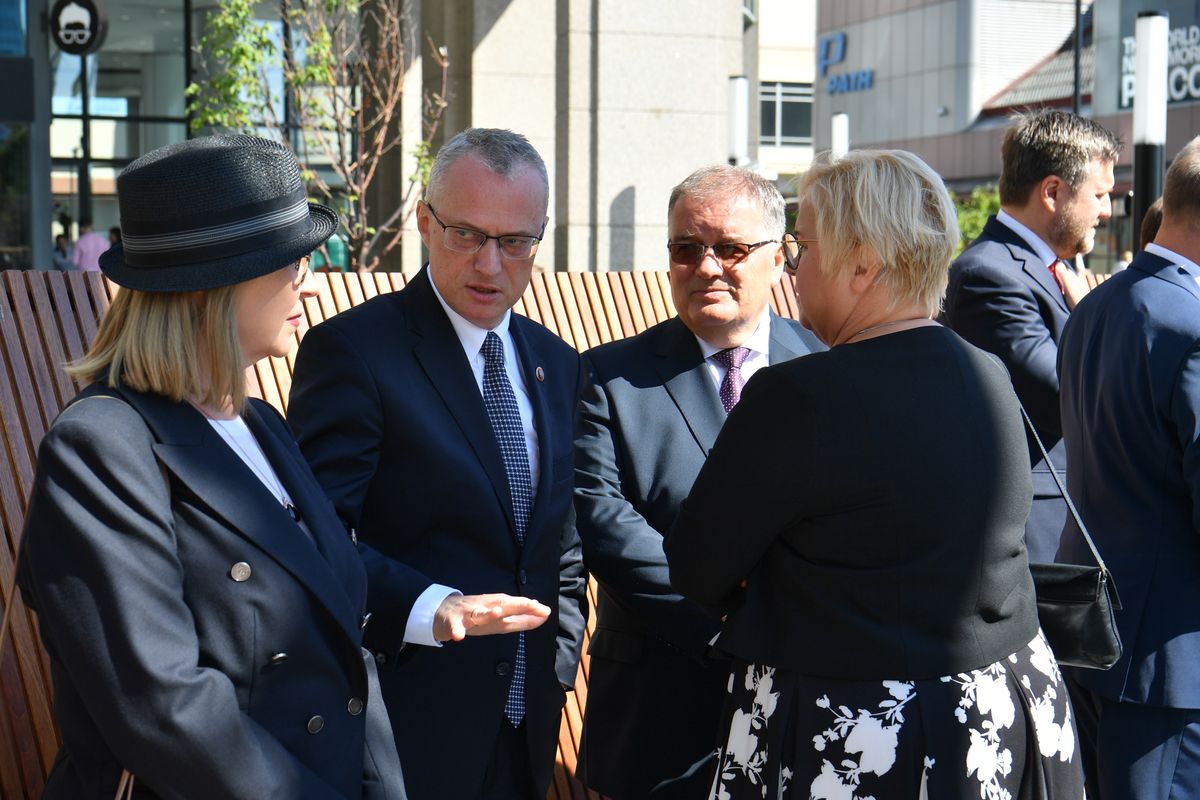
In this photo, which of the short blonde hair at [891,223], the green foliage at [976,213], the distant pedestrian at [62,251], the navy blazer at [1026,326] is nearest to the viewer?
the short blonde hair at [891,223]

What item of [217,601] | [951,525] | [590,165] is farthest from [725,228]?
[590,165]

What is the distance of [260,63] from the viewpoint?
450 inches

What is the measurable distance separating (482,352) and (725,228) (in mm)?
749

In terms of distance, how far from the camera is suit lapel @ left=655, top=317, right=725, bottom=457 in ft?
11.3

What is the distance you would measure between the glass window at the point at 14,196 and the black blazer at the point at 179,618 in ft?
48.8

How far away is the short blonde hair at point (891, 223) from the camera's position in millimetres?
2646

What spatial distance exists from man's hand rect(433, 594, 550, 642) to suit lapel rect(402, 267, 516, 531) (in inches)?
17.3

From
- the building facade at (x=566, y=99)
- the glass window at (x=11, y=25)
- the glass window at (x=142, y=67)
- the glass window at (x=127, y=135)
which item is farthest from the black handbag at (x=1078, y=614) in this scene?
the glass window at (x=142, y=67)

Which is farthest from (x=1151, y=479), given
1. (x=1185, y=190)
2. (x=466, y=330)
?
(x=466, y=330)

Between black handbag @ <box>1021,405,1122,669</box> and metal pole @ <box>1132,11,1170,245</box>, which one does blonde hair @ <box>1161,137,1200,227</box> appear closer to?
black handbag @ <box>1021,405,1122,669</box>

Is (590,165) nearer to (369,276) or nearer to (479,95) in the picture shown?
(479,95)

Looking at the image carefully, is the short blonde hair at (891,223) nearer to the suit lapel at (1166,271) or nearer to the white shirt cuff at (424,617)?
the white shirt cuff at (424,617)

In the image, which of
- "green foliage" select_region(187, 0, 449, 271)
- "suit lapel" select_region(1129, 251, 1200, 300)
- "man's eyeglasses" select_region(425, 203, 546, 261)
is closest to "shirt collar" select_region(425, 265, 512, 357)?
"man's eyeglasses" select_region(425, 203, 546, 261)

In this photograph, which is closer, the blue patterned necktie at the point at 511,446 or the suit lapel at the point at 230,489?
the suit lapel at the point at 230,489
